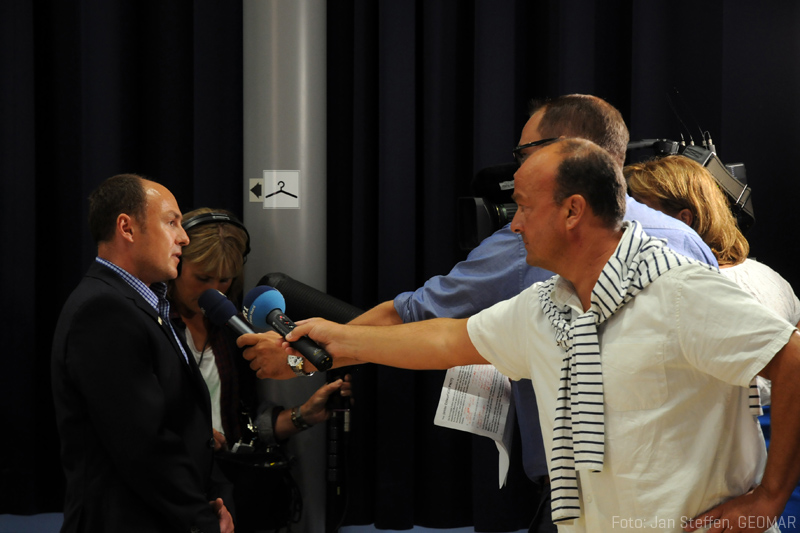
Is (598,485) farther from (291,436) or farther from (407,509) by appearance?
(407,509)

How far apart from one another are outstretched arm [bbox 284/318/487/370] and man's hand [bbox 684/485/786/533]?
607 millimetres

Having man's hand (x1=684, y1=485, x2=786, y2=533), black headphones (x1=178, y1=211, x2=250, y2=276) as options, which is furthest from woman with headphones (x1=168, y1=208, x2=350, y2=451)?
man's hand (x1=684, y1=485, x2=786, y2=533)

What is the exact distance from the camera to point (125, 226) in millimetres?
1970

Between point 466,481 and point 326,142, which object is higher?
point 326,142

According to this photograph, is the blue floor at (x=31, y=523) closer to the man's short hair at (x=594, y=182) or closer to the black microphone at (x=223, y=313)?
the black microphone at (x=223, y=313)

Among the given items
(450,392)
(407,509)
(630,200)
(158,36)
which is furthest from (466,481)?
(158,36)

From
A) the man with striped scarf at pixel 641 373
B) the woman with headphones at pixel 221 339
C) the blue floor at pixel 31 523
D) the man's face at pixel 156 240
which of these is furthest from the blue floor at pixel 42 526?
the man with striped scarf at pixel 641 373

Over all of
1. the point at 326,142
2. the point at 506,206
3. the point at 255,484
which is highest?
the point at 326,142

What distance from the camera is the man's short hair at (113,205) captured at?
1.97 m

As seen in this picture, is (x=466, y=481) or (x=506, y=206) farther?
(x=466, y=481)

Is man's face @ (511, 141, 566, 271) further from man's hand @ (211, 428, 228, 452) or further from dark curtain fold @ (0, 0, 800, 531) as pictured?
dark curtain fold @ (0, 0, 800, 531)

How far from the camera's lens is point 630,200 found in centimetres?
169

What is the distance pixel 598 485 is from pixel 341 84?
94.8 inches

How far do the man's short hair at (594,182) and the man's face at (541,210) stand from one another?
19mm
